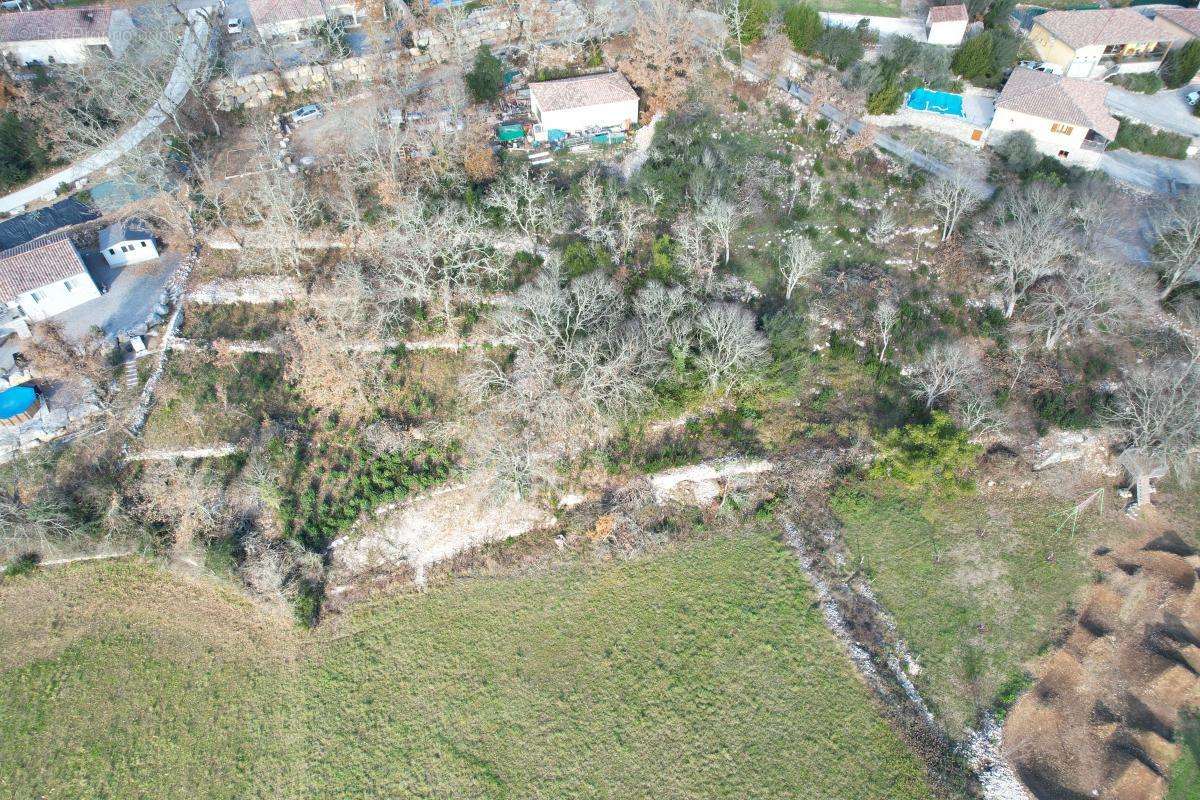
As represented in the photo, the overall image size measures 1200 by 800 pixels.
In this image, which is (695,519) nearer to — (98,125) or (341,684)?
(341,684)

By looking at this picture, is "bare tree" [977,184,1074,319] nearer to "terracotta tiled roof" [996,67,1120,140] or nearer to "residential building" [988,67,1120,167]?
"residential building" [988,67,1120,167]

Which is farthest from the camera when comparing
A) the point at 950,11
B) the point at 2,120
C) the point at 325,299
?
the point at 950,11

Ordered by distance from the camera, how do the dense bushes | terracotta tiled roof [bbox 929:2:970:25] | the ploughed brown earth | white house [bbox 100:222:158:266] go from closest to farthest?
the ploughed brown earth
white house [bbox 100:222:158:266]
the dense bushes
terracotta tiled roof [bbox 929:2:970:25]

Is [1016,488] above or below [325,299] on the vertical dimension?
below

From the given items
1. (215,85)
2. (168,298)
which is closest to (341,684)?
(168,298)

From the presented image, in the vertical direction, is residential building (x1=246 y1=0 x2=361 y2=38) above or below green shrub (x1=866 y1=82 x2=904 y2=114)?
above

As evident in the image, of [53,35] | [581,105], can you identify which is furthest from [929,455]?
[53,35]

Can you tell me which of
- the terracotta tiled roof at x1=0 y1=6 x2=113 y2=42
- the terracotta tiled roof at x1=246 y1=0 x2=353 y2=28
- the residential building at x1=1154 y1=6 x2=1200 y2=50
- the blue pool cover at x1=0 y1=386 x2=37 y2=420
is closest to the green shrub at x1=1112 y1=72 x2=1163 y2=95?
the residential building at x1=1154 y1=6 x2=1200 y2=50

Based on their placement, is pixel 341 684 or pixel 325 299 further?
pixel 325 299
